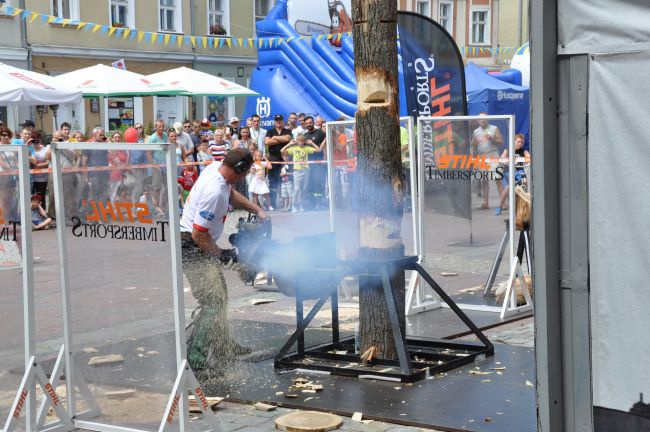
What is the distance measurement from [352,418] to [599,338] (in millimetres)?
2646

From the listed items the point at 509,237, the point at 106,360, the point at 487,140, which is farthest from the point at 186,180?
the point at 106,360

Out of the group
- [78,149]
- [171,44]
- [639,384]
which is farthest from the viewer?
[171,44]

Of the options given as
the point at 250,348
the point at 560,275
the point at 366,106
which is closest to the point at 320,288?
the point at 250,348

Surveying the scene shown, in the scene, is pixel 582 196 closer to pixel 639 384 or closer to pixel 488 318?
pixel 639 384

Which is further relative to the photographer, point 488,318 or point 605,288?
point 488,318

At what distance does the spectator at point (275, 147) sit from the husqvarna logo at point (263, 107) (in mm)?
6058

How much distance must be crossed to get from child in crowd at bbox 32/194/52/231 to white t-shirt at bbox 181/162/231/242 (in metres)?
10.1

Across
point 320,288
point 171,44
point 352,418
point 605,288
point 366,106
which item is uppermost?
point 171,44

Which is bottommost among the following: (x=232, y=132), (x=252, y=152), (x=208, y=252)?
(x=208, y=252)

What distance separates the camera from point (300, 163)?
19.9 m

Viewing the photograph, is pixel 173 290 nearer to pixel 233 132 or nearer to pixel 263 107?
pixel 233 132

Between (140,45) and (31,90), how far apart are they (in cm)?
1680

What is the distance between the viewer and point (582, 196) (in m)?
3.84

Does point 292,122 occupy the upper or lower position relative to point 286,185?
upper
